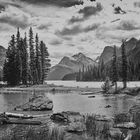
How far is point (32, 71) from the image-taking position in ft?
281

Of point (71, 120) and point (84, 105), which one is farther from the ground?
point (71, 120)

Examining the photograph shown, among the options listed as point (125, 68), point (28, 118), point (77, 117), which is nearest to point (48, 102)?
point (28, 118)

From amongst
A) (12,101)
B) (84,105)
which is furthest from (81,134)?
(12,101)

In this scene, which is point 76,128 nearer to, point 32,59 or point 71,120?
point 71,120

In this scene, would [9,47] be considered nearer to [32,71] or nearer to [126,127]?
[32,71]

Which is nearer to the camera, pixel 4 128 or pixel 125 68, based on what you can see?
pixel 4 128

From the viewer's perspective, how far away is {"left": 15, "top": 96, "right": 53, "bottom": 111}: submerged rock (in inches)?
1158

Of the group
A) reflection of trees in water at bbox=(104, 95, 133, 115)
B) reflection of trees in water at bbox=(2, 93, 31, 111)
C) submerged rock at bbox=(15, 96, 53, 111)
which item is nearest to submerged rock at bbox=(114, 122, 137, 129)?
reflection of trees in water at bbox=(104, 95, 133, 115)

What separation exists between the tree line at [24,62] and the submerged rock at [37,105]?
1922 inches

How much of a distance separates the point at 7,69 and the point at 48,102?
5420 cm

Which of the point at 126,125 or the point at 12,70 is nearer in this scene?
the point at 126,125

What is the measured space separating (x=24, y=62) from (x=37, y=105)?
56330mm

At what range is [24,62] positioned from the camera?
8481cm

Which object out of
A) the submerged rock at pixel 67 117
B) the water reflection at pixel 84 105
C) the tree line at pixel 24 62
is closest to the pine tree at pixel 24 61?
the tree line at pixel 24 62
